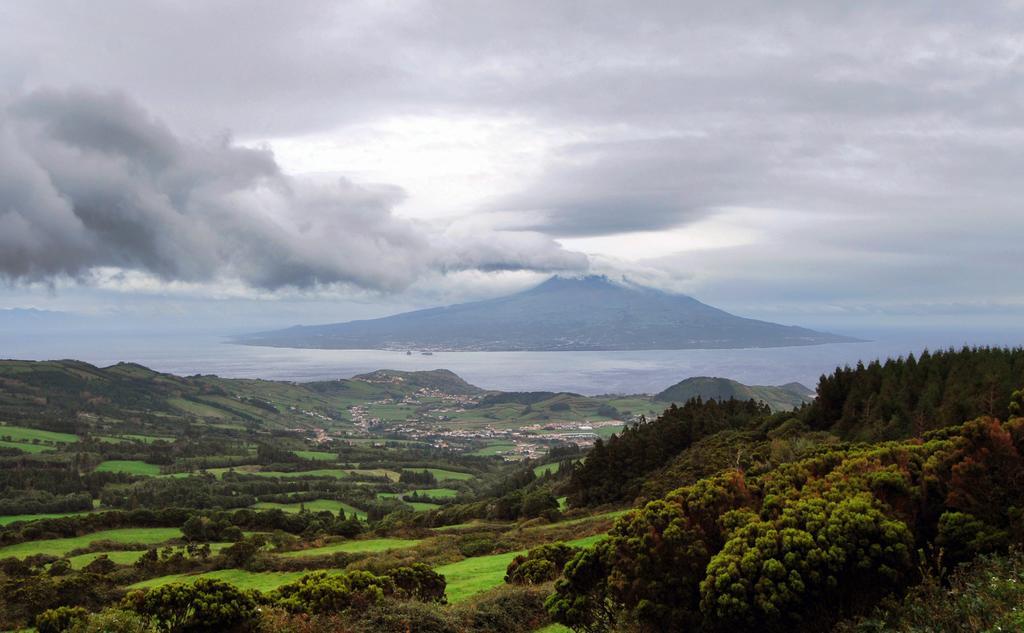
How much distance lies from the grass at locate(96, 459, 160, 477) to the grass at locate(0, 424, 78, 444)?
22558mm

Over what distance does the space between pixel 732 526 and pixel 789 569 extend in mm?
1698

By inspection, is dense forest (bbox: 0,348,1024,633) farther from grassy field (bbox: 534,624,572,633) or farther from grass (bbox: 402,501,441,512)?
grass (bbox: 402,501,441,512)

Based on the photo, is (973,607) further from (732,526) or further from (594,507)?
(594,507)

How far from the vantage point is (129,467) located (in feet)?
327

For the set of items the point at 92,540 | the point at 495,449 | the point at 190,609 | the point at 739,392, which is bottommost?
the point at 495,449

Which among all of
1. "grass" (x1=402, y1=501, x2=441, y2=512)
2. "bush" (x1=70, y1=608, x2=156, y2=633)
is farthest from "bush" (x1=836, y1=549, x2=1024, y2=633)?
"grass" (x1=402, y1=501, x2=441, y2=512)

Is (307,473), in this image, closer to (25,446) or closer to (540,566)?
(25,446)

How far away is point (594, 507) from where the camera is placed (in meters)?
42.3

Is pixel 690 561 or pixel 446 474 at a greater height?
pixel 690 561

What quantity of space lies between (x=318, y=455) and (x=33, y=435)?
52587 millimetres

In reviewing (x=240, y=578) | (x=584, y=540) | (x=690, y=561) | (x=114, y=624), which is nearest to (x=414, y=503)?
(x=240, y=578)

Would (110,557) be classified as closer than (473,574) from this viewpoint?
A: No

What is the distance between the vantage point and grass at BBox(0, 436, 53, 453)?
354 feet

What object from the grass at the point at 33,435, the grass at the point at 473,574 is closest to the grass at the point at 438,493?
the grass at the point at 473,574
